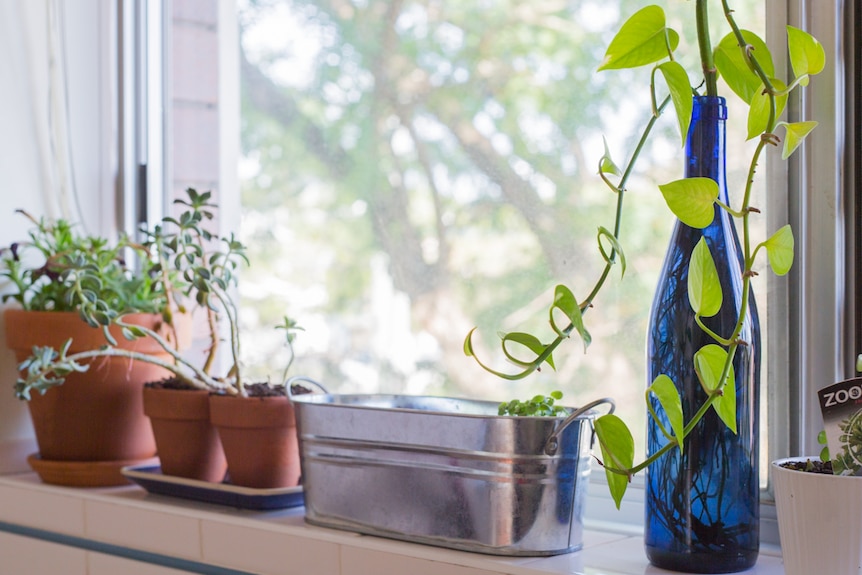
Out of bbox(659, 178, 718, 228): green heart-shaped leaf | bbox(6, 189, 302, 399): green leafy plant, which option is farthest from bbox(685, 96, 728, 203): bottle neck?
bbox(6, 189, 302, 399): green leafy plant

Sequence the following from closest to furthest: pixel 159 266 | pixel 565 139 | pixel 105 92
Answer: pixel 565 139
pixel 159 266
pixel 105 92

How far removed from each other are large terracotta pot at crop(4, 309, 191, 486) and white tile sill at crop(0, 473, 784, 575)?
34 mm

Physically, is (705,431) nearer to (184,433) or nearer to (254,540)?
(254,540)

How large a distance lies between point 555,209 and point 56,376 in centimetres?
71

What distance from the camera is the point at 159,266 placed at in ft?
4.29

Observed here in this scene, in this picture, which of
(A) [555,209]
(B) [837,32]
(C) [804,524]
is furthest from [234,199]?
(C) [804,524]

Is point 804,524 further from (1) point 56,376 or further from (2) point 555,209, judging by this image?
(1) point 56,376

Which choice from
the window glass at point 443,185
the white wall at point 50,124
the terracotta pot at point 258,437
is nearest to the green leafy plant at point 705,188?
the window glass at point 443,185

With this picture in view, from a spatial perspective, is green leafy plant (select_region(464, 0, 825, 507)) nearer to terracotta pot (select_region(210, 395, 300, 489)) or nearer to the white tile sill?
the white tile sill

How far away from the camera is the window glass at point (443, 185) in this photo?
1.15m

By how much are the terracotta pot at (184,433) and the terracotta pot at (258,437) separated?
0.17ft

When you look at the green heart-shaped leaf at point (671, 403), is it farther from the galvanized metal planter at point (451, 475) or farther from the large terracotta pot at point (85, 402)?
the large terracotta pot at point (85, 402)

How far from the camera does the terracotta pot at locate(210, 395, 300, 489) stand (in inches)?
43.7

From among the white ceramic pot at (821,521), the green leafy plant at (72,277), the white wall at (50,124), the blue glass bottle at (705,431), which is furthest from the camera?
the white wall at (50,124)
